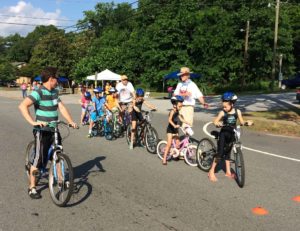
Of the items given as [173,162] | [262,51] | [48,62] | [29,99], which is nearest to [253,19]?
[262,51]

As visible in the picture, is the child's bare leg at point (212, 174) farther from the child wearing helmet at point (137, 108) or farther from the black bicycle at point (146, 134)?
the child wearing helmet at point (137, 108)

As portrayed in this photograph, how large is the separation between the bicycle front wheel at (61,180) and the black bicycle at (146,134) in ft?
12.4

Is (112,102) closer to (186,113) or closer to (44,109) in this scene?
(186,113)

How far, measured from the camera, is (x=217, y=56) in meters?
39.8

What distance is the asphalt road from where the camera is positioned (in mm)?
4742

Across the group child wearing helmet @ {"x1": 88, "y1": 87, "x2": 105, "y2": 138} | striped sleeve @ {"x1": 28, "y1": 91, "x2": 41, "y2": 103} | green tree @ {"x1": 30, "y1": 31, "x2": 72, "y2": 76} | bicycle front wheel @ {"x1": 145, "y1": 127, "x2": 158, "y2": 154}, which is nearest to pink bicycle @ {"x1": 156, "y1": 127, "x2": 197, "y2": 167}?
bicycle front wheel @ {"x1": 145, "y1": 127, "x2": 158, "y2": 154}

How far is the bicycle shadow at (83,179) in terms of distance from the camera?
5648 mm

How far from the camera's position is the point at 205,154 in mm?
7391

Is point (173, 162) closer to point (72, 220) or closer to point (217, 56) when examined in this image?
point (72, 220)

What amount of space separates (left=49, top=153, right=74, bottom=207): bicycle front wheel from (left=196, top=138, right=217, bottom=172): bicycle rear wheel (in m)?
2.94

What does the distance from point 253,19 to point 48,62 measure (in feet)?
107

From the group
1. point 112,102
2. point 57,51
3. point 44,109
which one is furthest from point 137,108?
point 57,51

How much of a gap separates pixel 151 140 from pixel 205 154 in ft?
6.65

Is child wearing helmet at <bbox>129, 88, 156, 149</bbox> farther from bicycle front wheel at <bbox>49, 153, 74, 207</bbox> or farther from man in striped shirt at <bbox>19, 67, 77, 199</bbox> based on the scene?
bicycle front wheel at <bbox>49, 153, 74, 207</bbox>
